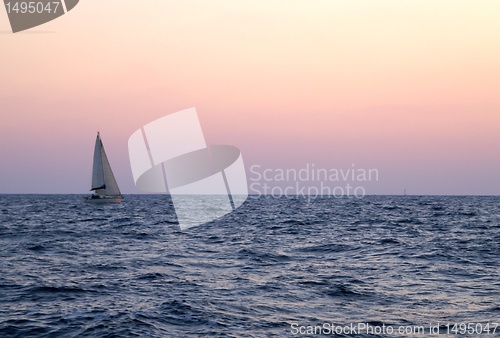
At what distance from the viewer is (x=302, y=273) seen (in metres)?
20.0

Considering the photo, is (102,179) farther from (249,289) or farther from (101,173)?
(249,289)

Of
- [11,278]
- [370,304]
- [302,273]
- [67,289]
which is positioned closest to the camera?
[370,304]

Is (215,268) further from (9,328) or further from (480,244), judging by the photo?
(480,244)

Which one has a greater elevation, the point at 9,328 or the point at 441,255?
the point at 9,328

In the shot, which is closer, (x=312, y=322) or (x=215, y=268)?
(x=312, y=322)

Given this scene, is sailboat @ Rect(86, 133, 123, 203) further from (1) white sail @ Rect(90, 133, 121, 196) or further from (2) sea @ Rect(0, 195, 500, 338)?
(2) sea @ Rect(0, 195, 500, 338)

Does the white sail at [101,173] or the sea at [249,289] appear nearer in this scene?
the sea at [249,289]

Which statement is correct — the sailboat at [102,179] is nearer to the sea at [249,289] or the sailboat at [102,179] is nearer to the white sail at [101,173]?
the white sail at [101,173]

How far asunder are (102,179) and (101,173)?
3.58 ft

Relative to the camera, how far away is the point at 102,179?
294ft

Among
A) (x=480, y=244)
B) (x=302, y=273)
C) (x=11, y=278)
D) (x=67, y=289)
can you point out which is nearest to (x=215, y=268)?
(x=302, y=273)

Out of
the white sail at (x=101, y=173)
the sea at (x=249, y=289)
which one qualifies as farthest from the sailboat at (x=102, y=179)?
the sea at (x=249, y=289)

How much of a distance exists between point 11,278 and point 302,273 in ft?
36.3

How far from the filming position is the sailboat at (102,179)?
294 feet
